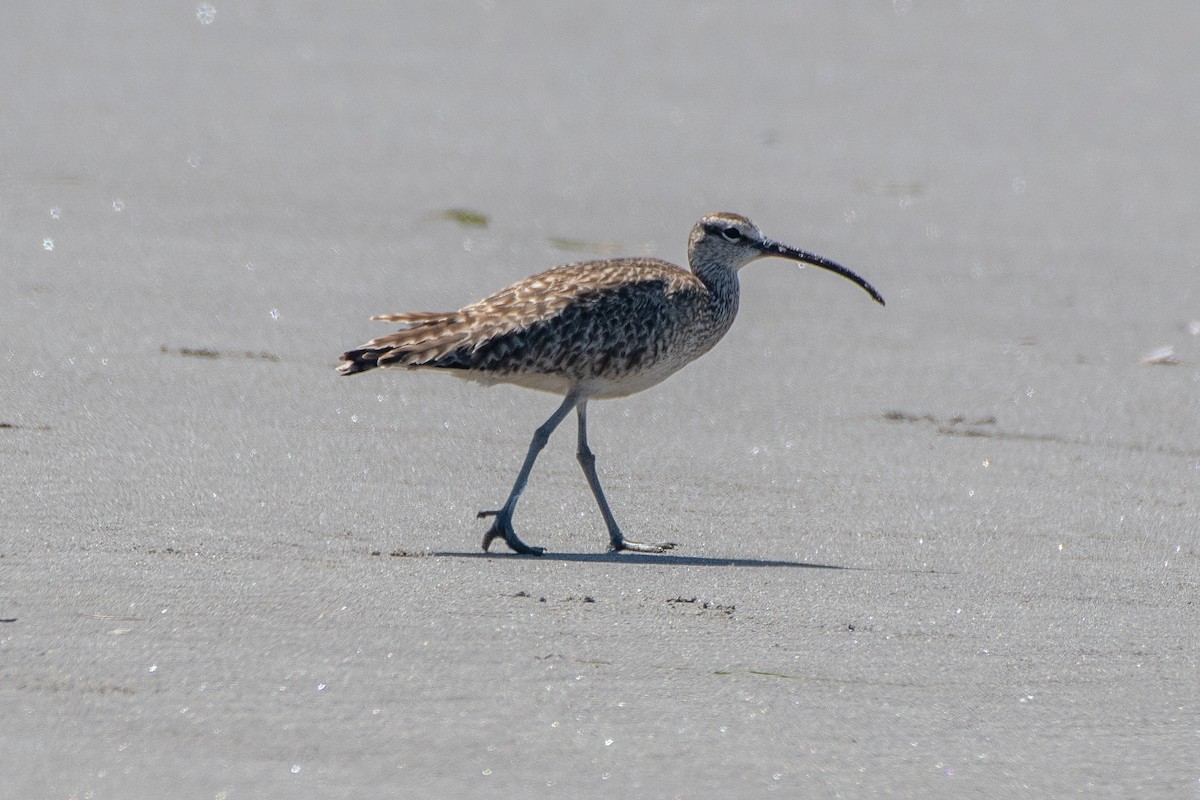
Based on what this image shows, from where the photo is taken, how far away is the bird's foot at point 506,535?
6.35 metres

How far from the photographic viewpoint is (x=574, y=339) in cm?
705

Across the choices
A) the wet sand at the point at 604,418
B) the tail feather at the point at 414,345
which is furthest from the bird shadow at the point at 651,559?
the tail feather at the point at 414,345

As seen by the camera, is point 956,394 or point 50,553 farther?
point 956,394

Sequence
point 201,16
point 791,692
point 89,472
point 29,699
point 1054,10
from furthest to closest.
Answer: point 1054,10, point 201,16, point 89,472, point 791,692, point 29,699

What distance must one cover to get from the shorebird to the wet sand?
0.41m

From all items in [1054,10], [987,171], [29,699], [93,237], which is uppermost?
[1054,10]

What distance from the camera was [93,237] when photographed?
9.63 m

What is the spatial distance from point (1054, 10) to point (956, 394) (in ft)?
27.1

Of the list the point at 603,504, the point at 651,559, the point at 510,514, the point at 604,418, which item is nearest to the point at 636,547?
the point at 651,559

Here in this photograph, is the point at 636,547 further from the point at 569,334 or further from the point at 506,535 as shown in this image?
the point at 569,334

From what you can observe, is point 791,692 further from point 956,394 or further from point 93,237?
point 93,237

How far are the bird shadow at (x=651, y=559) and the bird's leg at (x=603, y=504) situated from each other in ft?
0.26

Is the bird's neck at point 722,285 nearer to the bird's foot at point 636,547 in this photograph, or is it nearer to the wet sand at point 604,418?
the wet sand at point 604,418

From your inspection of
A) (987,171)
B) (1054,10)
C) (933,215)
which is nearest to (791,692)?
(933,215)
